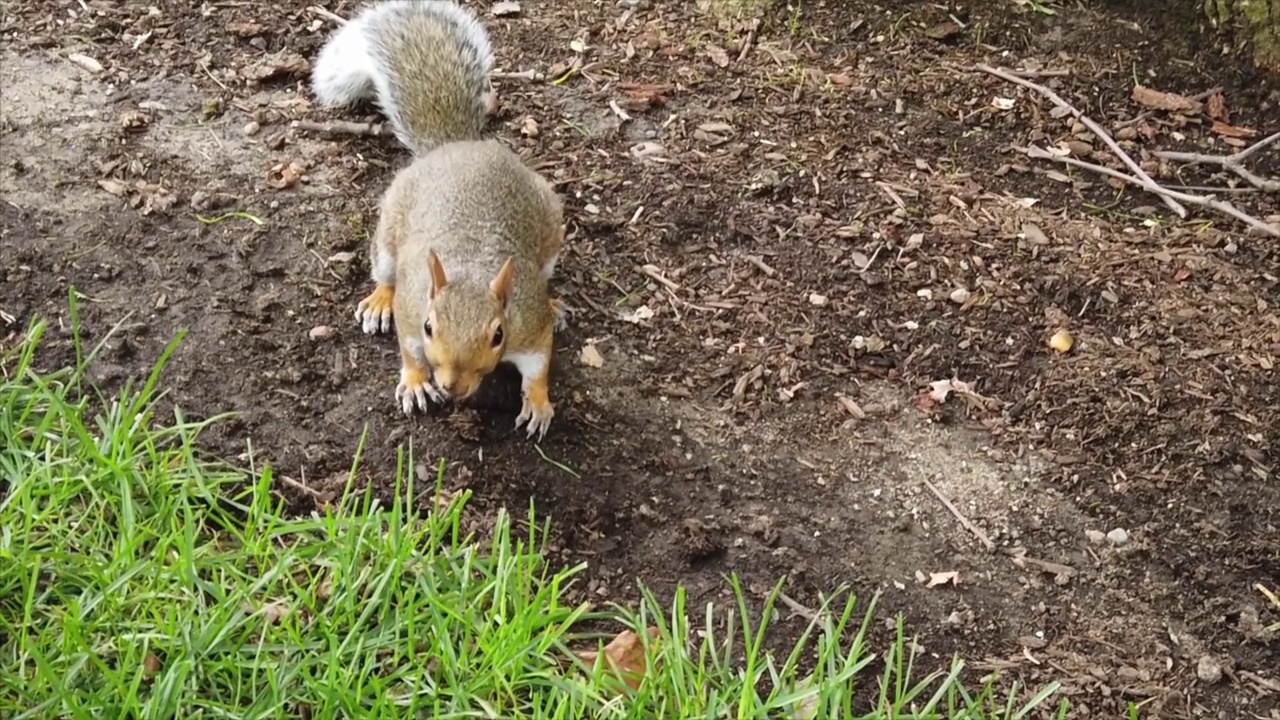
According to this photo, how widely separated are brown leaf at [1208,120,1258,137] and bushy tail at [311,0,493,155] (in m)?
2.15

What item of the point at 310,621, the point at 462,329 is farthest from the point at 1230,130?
the point at 310,621

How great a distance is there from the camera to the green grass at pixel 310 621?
202cm

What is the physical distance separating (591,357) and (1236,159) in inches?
77.4

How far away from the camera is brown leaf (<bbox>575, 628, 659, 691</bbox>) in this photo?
2.15 m

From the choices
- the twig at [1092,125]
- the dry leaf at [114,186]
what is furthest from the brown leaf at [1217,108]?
the dry leaf at [114,186]

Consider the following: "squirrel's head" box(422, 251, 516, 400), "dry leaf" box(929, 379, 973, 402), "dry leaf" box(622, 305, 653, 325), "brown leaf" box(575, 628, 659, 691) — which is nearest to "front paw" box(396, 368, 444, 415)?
"squirrel's head" box(422, 251, 516, 400)

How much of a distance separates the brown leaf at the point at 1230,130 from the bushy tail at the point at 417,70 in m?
2.15

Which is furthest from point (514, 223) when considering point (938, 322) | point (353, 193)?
point (938, 322)

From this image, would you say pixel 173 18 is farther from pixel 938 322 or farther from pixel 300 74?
pixel 938 322

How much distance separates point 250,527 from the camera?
2.28 metres

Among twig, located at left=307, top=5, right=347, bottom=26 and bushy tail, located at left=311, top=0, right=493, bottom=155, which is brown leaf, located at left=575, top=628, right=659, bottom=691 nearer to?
bushy tail, located at left=311, top=0, right=493, bottom=155

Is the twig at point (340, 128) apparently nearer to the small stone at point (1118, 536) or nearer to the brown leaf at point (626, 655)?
the brown leaf at point (626, 655)

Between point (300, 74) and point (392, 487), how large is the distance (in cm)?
167

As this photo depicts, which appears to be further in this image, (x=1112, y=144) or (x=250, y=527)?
(x=1112, y=144)
